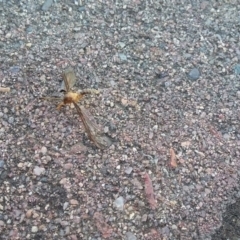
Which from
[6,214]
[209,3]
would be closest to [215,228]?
[6,214]

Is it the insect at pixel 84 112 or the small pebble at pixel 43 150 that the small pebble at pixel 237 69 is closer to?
the insect at pixel 84 112

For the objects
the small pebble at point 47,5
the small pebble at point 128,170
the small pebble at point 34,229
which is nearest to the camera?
the small pebble at point 34,229

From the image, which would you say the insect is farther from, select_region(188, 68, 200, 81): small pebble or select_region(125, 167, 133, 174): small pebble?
select_region(188, 68, 200, 81): small pebble

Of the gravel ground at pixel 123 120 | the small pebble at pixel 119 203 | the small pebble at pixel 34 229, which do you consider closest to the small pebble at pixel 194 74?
the gravel ground at pixel 123 120

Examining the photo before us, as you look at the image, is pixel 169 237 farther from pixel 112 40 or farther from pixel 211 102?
pixel 112 40

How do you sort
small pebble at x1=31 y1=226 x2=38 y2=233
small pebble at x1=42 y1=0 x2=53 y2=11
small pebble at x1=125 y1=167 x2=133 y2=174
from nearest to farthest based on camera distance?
1. small pebble at x1=31 y1=226 x2=38 y2=233
2. small pebble at x1=125 y1=167 x2=133 y2=174
3. small pebble at x1=42 y1=0 x2=53 y2=11

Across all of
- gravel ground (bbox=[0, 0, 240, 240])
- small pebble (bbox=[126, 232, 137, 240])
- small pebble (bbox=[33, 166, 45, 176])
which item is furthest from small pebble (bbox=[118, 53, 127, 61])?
small pebble (bbox=[126, 232, 137, 240])

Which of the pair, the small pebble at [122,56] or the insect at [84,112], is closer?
the insect at [84,112]
